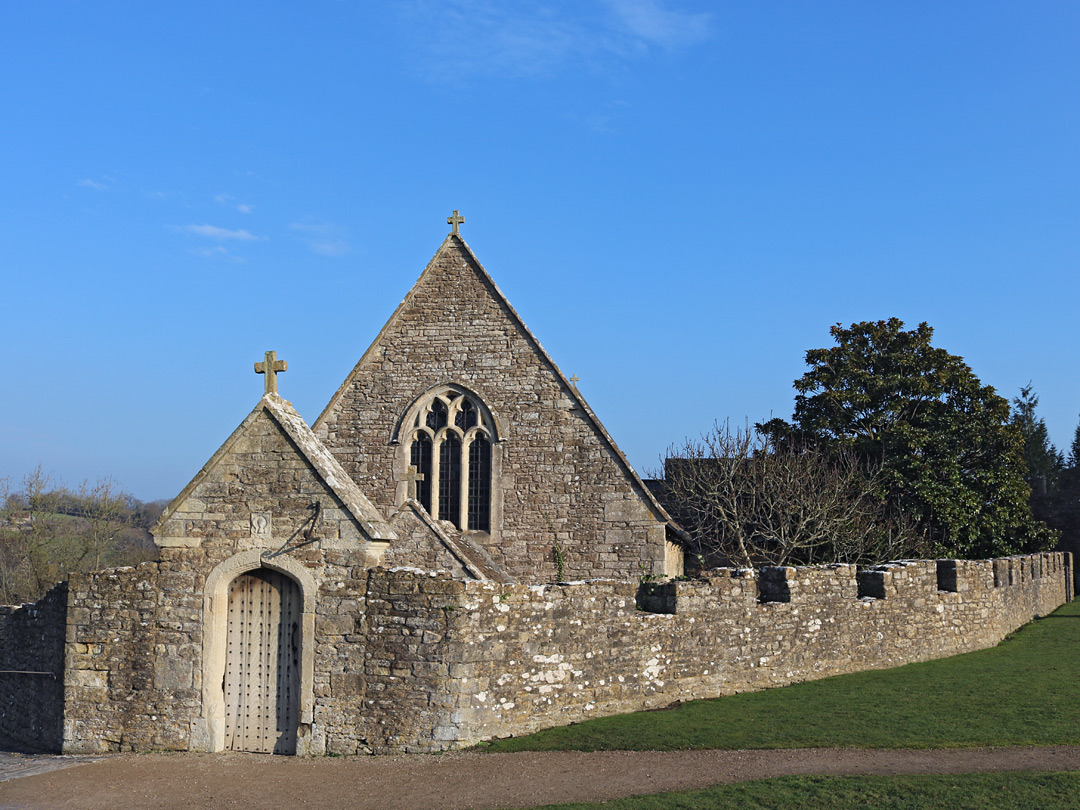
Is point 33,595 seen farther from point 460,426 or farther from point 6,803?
point 6,803

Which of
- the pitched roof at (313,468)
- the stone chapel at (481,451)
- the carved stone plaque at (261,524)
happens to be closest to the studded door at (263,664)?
the carved stone plaque at (261,524)

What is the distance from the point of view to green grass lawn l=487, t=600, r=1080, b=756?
11.5 m

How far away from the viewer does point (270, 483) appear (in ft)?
41.1

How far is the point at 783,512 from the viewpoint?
2502 cm

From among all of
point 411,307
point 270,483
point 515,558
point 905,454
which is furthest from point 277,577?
point 905,454

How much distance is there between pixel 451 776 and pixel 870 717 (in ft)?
19.2

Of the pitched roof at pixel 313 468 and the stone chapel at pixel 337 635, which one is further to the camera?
the pitched roof at pixel 313 468

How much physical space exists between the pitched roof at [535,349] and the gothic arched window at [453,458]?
6.20ft

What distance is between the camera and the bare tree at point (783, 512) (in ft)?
81.3

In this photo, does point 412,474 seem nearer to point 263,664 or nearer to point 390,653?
point 263,664

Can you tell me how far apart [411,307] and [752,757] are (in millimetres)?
14555

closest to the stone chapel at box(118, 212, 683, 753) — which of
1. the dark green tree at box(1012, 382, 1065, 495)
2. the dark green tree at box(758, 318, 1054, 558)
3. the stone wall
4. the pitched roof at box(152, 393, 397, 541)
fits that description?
the pitched roof at box(152, 393, 397, 541)

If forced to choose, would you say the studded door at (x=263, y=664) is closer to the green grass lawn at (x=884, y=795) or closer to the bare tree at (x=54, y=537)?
the green grass lawn at (x=884, y=795)

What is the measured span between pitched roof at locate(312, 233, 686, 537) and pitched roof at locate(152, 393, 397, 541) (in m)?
8.75
